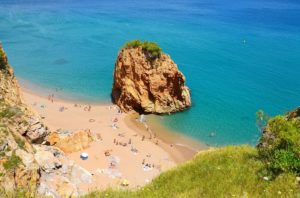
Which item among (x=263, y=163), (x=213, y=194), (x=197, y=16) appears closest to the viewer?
(x=213, y=194)

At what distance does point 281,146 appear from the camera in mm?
10680

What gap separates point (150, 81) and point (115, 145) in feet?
32.2

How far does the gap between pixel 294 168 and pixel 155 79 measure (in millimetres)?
29434

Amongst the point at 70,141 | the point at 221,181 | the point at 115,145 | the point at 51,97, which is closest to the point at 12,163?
the point at 221,181

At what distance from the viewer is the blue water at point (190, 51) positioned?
135 ft

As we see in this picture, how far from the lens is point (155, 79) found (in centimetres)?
3847

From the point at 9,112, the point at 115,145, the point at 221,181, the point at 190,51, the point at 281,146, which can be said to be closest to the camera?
the point at 221,181

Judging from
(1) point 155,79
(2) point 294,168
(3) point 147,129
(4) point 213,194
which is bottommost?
(3) point 147,129

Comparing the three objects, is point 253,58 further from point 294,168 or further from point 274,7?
point 274,7

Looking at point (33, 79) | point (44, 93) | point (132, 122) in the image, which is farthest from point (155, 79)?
point (33, 79)

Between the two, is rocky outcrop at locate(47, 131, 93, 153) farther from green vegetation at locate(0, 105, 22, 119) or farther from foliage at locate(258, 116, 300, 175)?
foliage at locate(258, 116, 300, 175)

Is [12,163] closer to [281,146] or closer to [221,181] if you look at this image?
[221,181]

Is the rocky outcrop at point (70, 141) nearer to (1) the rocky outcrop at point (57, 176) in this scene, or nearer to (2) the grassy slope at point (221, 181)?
(1) the rocky outcrop at point (57, 176)

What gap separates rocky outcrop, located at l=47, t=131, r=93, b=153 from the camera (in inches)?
1094
